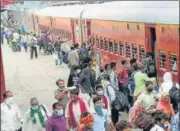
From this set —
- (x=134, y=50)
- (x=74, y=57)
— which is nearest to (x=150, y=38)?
(x=134, y=50)

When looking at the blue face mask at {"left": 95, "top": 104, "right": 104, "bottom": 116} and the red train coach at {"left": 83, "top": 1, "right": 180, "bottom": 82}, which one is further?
the red train coach at {"left": 83, "top": 1, "right": 180, "bottom": 82}

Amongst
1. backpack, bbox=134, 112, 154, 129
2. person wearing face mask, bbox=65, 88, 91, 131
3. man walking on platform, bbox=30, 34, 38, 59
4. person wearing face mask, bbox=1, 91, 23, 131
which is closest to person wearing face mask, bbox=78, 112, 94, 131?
backpack, bbox=134, 112, 154, 129

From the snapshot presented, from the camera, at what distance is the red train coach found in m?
11.1

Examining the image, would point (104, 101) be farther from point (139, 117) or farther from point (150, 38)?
point (150, 38)

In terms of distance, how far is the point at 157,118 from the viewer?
23.2ft

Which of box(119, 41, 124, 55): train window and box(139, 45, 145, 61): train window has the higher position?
box(139, 45, 145, 61): train window

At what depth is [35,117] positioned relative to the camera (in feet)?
25.9

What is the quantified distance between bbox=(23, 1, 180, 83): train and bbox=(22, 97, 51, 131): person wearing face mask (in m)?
3.62

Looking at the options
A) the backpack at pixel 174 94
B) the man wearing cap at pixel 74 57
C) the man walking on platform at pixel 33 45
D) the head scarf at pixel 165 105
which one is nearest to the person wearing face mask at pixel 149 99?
the head scarf at pixel 165 105

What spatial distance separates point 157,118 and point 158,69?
494 cm

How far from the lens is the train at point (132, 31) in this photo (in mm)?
11203

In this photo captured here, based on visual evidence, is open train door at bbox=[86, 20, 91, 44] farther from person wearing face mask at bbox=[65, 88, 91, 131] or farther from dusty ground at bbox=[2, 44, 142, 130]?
person wearing face mask at bbox=[65, 88, 91, 131]

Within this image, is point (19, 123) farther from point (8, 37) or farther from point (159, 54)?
point (8, 37)

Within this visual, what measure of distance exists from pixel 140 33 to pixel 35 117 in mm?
5749
